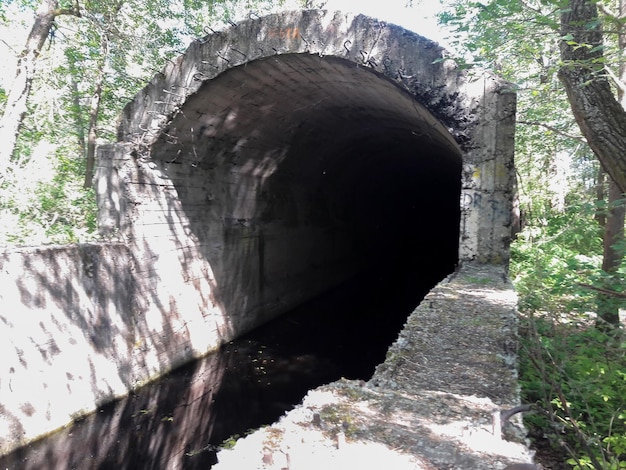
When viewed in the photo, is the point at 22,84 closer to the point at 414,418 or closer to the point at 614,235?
the point at 414,418

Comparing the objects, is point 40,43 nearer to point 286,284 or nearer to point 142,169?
point 142,169

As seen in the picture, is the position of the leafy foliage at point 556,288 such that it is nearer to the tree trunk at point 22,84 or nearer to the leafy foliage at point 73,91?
the leafy foliage at point 73,91

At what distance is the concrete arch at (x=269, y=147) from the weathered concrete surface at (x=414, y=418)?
2.93 meters

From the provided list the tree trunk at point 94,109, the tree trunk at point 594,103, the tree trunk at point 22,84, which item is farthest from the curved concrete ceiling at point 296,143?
the tree trunk at point 94,109

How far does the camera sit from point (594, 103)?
3539mm

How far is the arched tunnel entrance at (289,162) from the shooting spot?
20.2 ft

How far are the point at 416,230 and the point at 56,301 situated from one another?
56.7ft

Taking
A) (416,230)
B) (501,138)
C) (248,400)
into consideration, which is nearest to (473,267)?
Answer: (501,138)

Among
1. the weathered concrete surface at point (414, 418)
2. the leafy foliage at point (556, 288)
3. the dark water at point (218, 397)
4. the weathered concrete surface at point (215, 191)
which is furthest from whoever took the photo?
the weathered concrete surface at point (215, 191)

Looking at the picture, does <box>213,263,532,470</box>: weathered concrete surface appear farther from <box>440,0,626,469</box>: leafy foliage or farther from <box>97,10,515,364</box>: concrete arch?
<box>97,10,515,364</box>: concrete arch

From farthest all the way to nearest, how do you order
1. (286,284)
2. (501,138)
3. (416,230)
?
(416,230), (286,284), (501,138)

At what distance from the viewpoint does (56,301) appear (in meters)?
4.62

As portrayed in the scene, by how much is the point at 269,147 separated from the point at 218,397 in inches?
166

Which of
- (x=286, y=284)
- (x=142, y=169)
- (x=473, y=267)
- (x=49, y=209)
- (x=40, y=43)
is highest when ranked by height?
(x=40, y=43)
